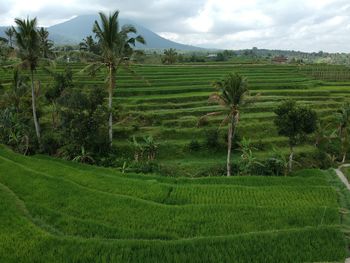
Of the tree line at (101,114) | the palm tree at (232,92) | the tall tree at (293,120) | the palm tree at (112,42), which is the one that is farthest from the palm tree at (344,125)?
the palm tree at (112,42)

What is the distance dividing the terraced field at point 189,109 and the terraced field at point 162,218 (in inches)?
209

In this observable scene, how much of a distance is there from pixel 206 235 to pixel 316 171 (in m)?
11.5

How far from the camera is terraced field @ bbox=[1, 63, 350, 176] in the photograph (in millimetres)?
24031

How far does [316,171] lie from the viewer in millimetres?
20656

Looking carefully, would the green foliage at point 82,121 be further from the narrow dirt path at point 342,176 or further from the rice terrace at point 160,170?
the narrow dirt path at point 342,176

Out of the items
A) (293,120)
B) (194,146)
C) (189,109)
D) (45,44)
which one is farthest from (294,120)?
(45,44)

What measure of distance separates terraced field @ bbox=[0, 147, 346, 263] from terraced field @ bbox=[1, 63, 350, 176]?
5.31 metres

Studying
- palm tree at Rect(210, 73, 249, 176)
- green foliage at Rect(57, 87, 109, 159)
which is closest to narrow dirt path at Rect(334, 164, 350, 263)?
palm tree at Rect(210, 73, 249, 176)

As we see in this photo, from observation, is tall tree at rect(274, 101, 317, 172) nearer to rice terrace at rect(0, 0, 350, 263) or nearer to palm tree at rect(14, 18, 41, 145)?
rice terrace at rect(0, 0, 350, 263)

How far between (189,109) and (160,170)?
1045cm

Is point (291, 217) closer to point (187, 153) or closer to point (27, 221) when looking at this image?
point (27, 221)

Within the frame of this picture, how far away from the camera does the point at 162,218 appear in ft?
41.3

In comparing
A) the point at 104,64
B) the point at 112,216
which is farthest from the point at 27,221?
the point at 104,64

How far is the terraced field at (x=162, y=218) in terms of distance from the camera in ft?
32.3
